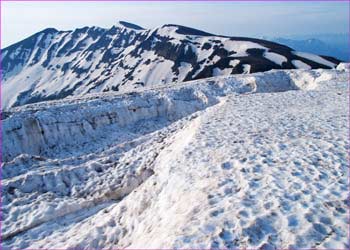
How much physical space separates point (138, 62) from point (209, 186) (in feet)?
387

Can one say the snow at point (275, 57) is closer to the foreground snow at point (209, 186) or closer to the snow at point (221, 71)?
the snow at point (221, 71)

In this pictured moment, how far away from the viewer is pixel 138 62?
12581 centimetres

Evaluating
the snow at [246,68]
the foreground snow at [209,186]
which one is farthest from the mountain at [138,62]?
the foreground snow at [209,186]

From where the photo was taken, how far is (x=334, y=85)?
30.6m

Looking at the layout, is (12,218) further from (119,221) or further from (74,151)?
(74,151)

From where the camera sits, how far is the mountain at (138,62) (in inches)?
3349

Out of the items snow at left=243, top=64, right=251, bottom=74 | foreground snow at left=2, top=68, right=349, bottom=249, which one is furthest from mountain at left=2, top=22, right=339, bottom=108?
foreground snow at left=2, top=68, right=349, bottom=249

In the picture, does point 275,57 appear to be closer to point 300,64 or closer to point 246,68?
point 300,64

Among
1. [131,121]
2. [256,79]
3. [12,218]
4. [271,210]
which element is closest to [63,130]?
[131,121]

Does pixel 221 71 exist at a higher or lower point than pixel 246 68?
lower

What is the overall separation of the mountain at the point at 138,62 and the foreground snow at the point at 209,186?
56198 millimetres

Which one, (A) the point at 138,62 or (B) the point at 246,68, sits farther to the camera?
(A) the point at 138,62

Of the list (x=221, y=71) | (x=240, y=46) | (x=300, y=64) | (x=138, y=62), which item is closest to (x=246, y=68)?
(x=221, y=71)

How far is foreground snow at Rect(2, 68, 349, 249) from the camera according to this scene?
8.59m
